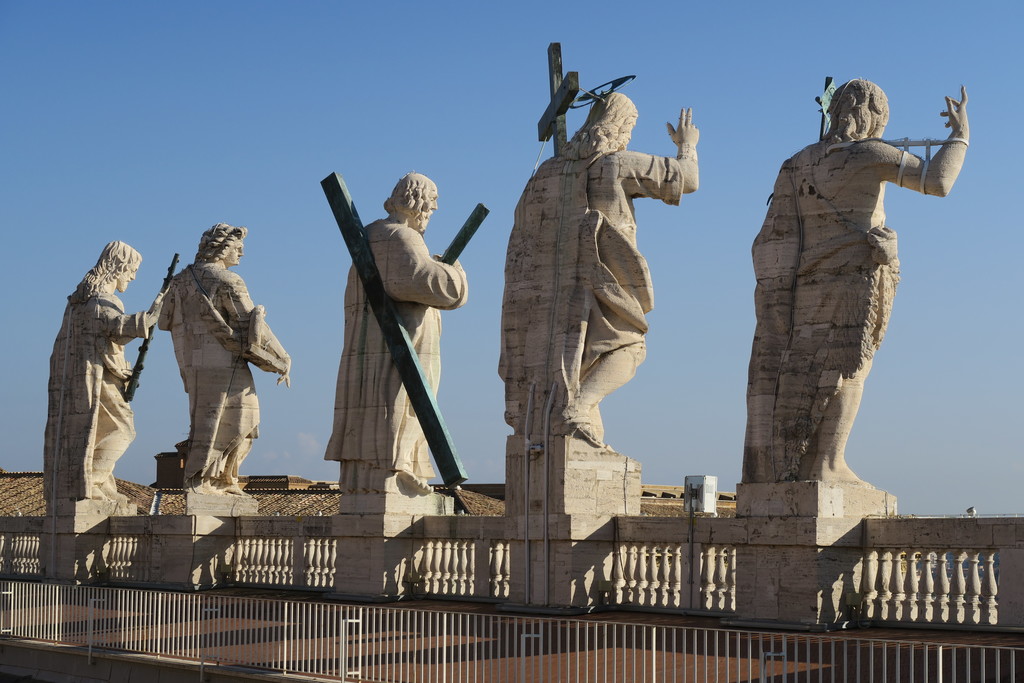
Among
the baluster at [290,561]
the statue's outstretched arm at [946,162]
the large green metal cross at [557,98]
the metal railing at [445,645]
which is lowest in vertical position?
the metal railing at [445,645]

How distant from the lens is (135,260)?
20.4 metres

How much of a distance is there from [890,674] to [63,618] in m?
9.03

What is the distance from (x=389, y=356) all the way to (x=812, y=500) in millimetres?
5703

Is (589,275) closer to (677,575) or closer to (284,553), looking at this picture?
(677,575)

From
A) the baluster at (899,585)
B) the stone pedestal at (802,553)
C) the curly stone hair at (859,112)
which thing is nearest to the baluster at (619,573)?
→ the stone pedestal at (802,553)

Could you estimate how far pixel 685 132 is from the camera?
46.9ft

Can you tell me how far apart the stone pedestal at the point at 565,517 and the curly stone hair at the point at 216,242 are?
19.1 feet

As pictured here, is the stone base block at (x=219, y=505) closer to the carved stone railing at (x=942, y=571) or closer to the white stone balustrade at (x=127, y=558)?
the white stone balustrade at (x=127, y=558)

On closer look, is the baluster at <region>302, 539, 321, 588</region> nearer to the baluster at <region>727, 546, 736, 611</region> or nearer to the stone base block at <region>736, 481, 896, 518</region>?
the baluster at <region>727, 546, 736, 611</region>

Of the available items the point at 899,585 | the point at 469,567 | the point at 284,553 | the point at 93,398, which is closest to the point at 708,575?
the point at 899,585

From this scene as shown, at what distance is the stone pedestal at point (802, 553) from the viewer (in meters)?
11.3

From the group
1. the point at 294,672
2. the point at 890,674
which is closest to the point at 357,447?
the point at 294,672

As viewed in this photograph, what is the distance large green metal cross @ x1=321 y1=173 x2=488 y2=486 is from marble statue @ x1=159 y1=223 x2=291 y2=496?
2.32 metres

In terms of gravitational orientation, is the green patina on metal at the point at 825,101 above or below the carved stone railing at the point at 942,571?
above
